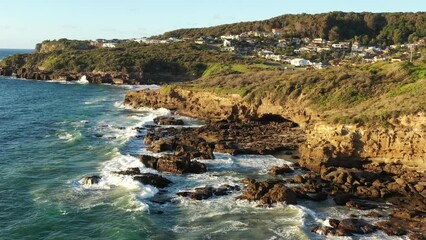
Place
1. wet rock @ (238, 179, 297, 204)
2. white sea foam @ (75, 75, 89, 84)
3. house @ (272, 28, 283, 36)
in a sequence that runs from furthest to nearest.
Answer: house @ (272, 28, 283, 36) → white sea foam @ (75, 75, 89, 84) → wet rock @ (238, 179, 297, 204)

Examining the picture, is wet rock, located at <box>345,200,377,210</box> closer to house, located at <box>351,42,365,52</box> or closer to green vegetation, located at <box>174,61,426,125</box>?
green vegetation, located at <box>174,61,426,125</box>

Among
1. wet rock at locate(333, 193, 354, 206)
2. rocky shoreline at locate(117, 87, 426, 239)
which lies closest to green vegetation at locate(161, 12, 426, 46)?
rocky shoreline at locate(117, 87, 426, 239)

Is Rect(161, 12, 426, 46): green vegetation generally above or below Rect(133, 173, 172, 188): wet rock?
above

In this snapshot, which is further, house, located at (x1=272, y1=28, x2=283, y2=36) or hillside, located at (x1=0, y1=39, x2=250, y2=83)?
house, located at (x1=272, y1=28, x2=283, y2=36)

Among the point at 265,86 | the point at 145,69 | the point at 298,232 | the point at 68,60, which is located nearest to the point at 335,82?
the point at 265,86

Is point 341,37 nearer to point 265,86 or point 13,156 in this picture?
point 265,86

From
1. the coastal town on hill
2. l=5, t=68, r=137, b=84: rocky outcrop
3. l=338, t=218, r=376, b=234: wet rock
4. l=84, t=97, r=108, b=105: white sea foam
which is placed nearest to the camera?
l=338, t=218, r=376, b=234: wet rock
